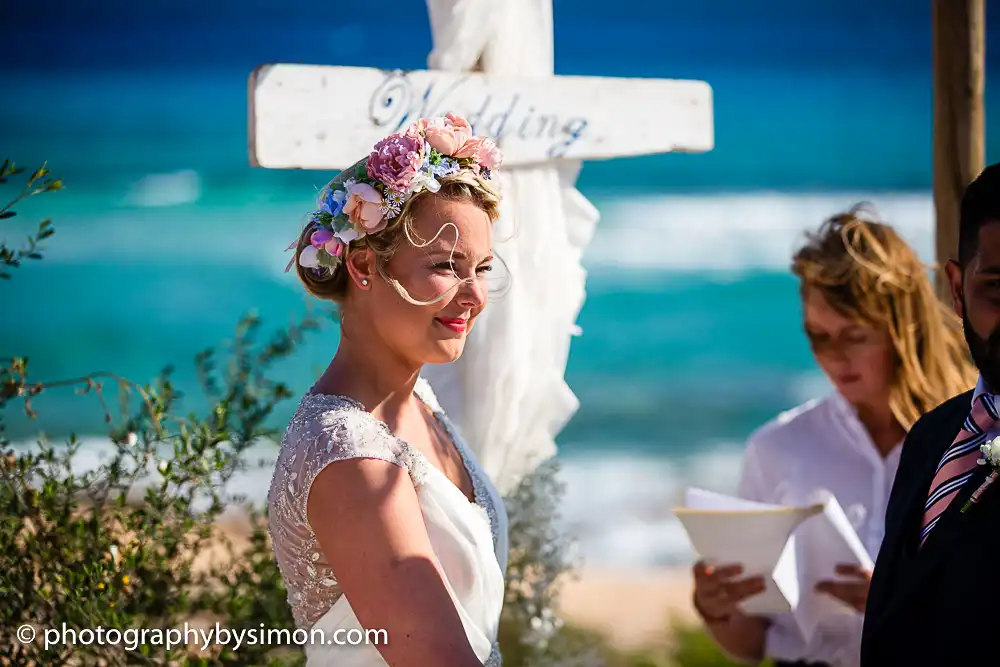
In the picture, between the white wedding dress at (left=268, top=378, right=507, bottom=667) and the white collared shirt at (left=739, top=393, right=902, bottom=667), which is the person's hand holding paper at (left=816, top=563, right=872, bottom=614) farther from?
the white wedding dress at (left=268, top=378, right=507, bottom=667)

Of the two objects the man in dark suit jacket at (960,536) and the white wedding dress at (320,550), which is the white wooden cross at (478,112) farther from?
the man in dark suit jacket at (960,536)

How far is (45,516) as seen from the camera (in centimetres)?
282

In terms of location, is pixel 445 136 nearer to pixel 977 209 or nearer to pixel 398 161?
pixel 398 161

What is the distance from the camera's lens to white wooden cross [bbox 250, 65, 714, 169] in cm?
276

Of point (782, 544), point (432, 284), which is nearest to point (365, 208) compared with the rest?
point (432, 284)

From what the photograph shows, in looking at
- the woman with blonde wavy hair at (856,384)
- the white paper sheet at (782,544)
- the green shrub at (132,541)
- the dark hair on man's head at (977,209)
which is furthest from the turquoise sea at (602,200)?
the dark hair on man's head at (977,209)

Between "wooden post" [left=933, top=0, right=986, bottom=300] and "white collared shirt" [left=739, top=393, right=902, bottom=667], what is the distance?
825 millimetres

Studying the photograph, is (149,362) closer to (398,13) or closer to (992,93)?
(398,13)

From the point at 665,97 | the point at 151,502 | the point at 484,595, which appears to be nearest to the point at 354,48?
the point at 665,97

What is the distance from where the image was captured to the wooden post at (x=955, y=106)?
3596 mm

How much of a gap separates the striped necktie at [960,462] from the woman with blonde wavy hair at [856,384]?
3.22 ft

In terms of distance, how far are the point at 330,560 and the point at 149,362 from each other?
7680 millimetres

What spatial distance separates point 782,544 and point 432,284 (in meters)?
1.19

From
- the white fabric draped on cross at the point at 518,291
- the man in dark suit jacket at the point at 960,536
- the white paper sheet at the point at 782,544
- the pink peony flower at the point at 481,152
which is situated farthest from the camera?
the white fabric draped on cross at the point at 518,291
